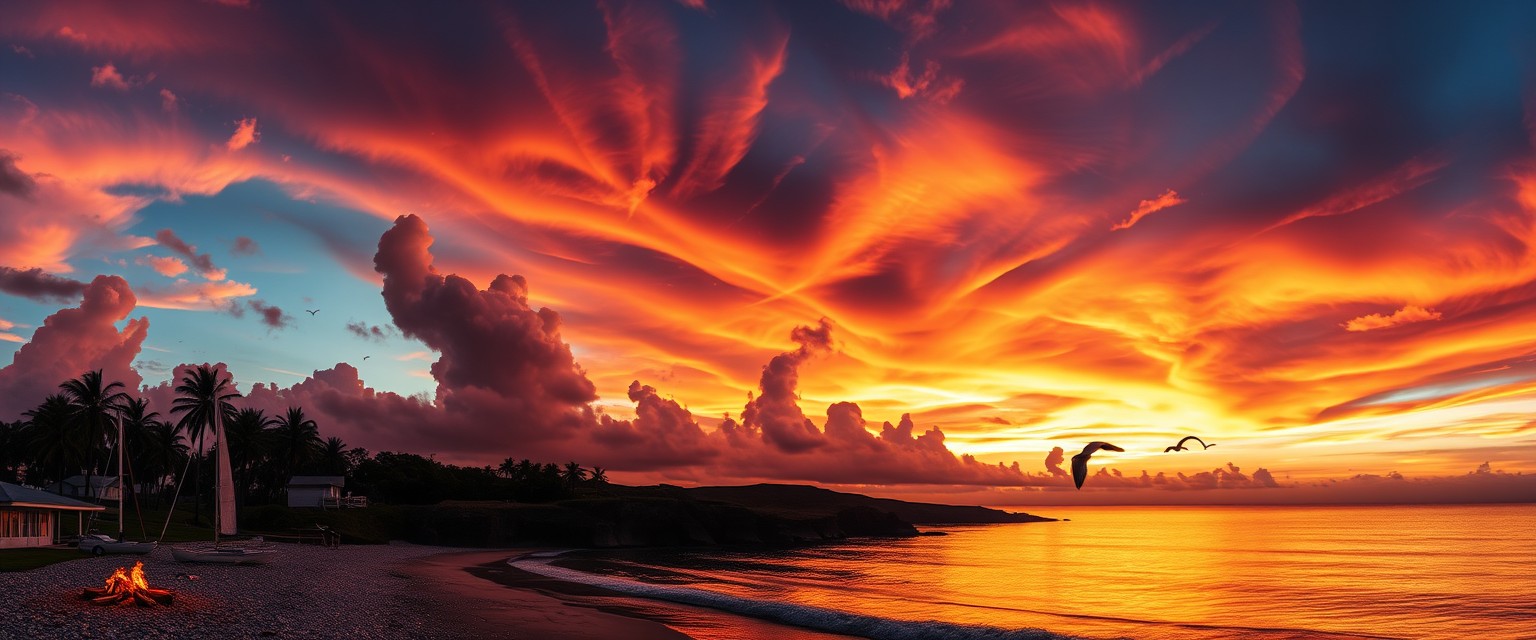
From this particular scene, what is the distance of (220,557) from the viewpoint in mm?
45250

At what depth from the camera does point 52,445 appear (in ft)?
303

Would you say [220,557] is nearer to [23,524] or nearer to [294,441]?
[23,524]

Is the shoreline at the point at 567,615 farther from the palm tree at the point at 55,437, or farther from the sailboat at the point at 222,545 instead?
the palm tree at the point at 55,437

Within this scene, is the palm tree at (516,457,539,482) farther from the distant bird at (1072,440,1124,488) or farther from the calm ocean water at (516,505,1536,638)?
the distant bird at (1072,440,1124,488)

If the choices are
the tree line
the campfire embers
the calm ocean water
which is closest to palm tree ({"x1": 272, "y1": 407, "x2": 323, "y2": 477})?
the tree line

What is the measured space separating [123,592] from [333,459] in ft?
422

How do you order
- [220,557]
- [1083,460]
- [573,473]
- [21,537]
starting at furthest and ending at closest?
1. [573,473]
2. [21,537]
3. [220,557]
4. [1083,460]

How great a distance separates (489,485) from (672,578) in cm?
8304

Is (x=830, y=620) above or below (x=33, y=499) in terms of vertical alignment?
below

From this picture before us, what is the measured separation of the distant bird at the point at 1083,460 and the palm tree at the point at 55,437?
112 metres

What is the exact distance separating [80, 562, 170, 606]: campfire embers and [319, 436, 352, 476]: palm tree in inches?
4557

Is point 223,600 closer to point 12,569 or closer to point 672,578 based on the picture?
point 12,569

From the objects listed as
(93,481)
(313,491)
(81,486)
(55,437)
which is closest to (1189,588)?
(313,491)

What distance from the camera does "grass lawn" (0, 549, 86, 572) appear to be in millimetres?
33469
